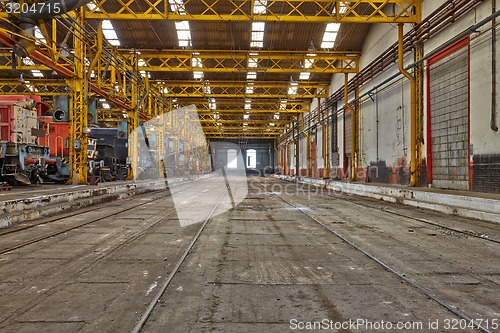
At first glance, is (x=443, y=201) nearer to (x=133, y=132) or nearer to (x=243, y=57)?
(x=243, y=57)

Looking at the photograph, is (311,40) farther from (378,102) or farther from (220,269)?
(220,269)

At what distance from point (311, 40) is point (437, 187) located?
10778 mm

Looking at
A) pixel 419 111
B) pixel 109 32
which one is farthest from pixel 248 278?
pixel 109 32

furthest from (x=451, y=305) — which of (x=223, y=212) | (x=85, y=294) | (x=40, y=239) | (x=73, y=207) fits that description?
(x=73, y=207)

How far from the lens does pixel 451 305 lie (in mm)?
2988

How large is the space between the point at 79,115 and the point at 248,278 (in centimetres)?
1249

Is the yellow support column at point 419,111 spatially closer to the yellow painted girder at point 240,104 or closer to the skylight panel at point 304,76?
the skylight panel at point 304,76

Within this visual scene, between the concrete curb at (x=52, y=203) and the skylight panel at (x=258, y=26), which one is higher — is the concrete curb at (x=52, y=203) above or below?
below

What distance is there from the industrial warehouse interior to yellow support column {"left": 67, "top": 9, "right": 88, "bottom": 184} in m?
0.06

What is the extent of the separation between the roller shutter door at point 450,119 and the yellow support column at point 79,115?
1292 cm

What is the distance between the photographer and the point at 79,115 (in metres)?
13.9

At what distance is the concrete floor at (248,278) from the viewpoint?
2.70 meters

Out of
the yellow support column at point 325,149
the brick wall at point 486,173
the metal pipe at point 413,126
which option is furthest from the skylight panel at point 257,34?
the brick wall at point 486,173

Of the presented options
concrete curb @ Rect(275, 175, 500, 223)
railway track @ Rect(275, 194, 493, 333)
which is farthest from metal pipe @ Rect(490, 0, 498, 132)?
railway track @ Rect(275, 194, 493, 333)
